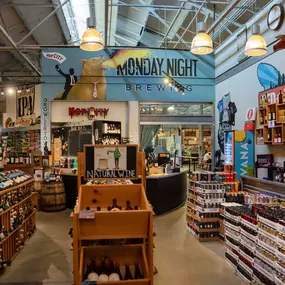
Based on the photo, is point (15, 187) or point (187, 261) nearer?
point (187, 261)

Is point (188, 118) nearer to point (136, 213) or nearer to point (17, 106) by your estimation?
point (17, 106)

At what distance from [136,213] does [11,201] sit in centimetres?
266

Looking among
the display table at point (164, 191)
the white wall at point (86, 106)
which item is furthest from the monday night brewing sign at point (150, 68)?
the display table at point (164, 191)

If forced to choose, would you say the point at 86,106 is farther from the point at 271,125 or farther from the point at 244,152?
the point at 271,125

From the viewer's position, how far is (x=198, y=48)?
491 centimetres

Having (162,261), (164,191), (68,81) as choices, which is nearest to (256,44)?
(162,261)

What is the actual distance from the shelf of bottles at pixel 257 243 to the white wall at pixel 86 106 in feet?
23.4

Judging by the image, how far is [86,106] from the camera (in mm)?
10953

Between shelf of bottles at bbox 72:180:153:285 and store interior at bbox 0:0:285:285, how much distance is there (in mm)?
12

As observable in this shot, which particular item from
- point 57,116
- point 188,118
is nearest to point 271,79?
point 188,118

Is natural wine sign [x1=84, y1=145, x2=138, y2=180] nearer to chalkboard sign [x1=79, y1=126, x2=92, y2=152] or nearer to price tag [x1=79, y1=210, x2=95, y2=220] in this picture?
price tag [x1=79, y1=210, x2=95, y2=220]

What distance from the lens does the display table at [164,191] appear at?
7.38 meters

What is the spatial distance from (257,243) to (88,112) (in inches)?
324

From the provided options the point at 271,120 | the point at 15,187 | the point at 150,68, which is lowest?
the point at 15,187
